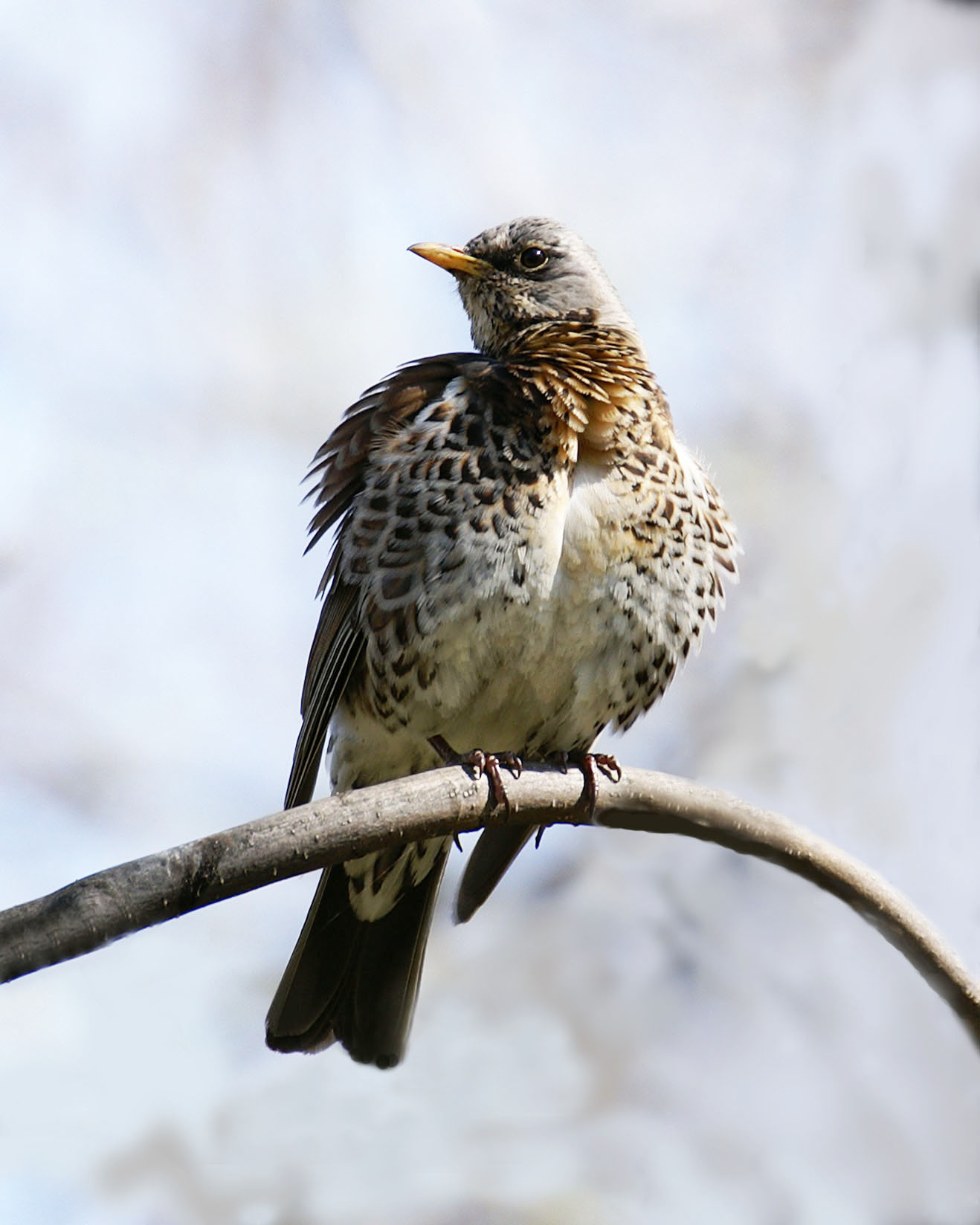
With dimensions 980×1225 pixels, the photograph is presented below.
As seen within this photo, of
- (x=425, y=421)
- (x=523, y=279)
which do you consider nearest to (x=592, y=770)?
(x=425, y=421)

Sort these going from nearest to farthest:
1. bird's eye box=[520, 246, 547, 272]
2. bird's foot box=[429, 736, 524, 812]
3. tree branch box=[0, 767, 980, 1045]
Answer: tree branch box=[0, 767, 980, 1045], bird's foot box=[429, 736, 524, 812], bird's eye box=[520, 246, 547, 272]

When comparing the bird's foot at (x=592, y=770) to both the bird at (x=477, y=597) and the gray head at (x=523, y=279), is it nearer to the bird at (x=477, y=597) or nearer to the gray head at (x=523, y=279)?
the bird at (x=477, y=597)

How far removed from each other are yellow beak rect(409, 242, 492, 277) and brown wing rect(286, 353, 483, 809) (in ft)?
2.02

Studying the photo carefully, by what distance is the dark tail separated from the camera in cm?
441

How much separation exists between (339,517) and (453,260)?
114 cm

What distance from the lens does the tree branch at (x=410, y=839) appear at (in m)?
2.56

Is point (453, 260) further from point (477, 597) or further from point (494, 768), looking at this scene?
point (494, 768)

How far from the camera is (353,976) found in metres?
4.54

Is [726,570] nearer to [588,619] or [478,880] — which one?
[588,619]

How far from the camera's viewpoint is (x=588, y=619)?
13.5 feet

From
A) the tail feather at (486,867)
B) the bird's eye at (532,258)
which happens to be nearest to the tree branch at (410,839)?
the tail feather at (486,867)

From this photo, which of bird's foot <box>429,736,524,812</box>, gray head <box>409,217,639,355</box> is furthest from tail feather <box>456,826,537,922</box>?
gray head <box>409,217,639,355</box>

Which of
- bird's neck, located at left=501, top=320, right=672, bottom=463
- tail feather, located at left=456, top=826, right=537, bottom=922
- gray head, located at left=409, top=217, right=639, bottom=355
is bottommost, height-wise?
tail feather, located at left=456, top=826, right=537, bottom=922

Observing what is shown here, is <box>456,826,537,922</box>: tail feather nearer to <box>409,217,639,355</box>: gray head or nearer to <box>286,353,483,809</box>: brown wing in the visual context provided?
<box>286,353,483,809</box>: brown wing
